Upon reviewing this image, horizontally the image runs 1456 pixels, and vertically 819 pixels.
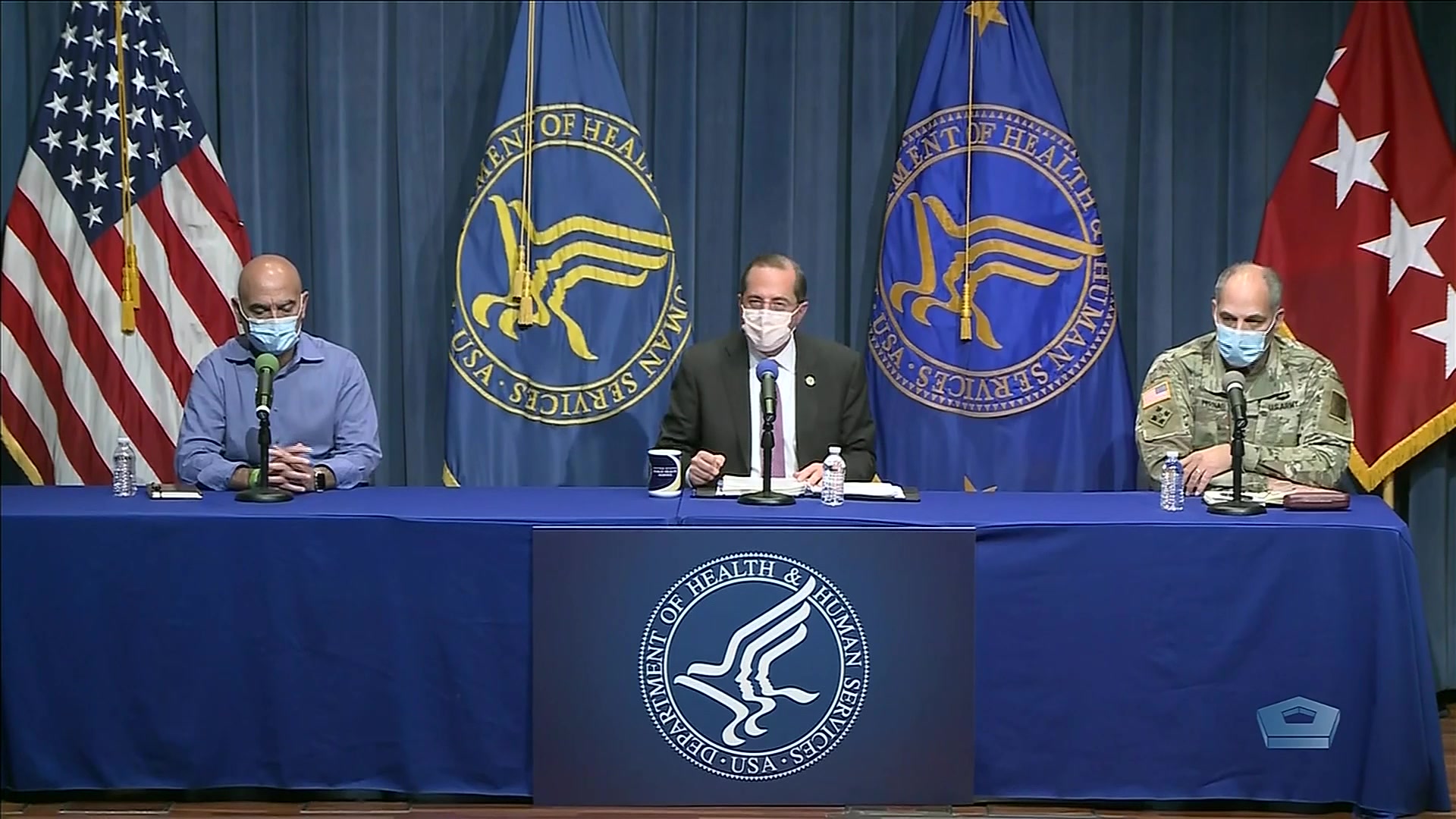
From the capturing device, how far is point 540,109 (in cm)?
490

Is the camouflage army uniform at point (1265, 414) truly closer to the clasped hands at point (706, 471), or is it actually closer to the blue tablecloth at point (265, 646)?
the clasped hands at point (706, 471)

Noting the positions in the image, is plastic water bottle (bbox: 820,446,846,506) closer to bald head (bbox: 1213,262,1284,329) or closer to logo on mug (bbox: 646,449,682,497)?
logo on mug (bbox: 646,449,682,497)

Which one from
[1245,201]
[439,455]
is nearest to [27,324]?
[439,455]

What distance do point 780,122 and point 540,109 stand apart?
841 millimetres

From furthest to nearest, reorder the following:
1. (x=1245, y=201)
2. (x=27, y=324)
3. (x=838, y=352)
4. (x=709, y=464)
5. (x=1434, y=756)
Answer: (x=1245, y=201) < (x=27, y=324) < (x=838, y=352) < (x=709, y=464) < (x=1434, y=756)

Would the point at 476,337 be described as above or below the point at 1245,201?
below

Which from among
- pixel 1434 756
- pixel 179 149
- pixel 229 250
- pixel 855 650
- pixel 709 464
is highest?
pixel 179 149

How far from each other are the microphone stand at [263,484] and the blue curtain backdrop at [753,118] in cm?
156

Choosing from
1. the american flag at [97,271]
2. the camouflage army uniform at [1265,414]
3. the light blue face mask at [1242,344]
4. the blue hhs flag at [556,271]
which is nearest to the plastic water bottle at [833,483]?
the camouflage army uniform at [1265,414]

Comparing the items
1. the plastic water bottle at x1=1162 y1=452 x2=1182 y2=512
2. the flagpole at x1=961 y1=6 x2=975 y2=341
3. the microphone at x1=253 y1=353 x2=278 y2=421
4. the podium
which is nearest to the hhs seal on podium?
the podium

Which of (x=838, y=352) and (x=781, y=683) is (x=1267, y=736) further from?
(x=838, y=352)

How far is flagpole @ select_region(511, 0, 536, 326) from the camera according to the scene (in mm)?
4812

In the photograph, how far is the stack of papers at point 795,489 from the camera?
3752 mm

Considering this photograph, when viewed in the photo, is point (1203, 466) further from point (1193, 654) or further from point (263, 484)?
point (263, 484)
